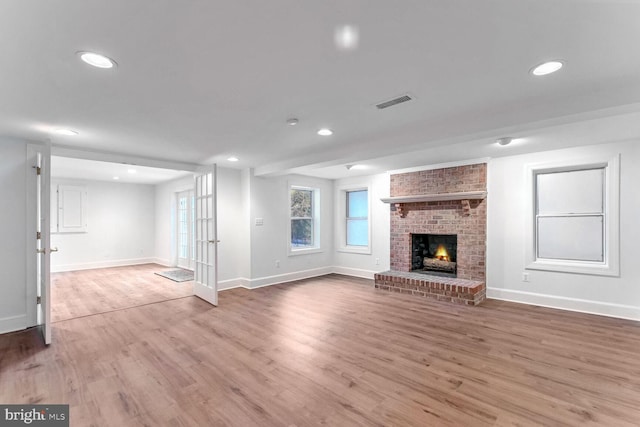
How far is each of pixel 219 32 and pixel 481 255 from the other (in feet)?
16.3

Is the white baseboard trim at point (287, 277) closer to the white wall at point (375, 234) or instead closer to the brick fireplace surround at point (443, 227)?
the white wall at point (375, 234)

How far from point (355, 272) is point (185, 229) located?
4.58 meters

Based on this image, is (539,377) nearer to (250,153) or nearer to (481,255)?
(481,255)

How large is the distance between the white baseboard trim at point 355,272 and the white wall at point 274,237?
420 mm

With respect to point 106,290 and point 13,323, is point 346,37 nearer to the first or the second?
point 13,323

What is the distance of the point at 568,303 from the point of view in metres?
4.26

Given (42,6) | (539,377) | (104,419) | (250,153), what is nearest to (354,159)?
(250,153)

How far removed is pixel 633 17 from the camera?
4.89 feet

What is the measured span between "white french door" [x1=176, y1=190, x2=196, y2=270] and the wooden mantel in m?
4.74

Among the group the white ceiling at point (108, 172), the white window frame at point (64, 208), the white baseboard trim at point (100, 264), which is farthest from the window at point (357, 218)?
the white window frame at point (64, 208)

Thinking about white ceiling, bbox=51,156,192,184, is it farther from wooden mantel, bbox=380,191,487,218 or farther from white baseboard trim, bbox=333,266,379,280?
wooden mantel, bbox=380,191,487,218

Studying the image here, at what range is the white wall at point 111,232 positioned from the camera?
7.63 meters

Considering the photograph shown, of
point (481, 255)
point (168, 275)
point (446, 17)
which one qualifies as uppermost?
point (446, 17)

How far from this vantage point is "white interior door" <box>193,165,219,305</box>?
466 cm
